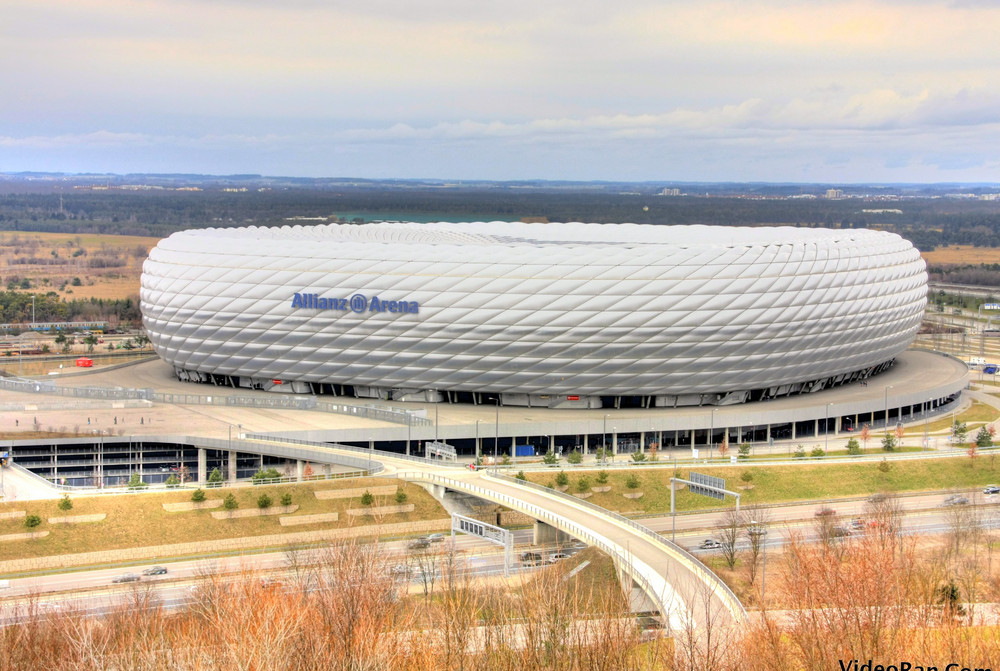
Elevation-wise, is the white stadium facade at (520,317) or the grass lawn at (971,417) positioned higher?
the white stadium facade at (520,317)

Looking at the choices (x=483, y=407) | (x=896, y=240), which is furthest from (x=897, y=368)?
(x=483, y=407)

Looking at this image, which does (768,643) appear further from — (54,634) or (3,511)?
(3,511)

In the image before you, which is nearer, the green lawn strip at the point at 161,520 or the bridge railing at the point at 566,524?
the bridge railing at the point at 566,524

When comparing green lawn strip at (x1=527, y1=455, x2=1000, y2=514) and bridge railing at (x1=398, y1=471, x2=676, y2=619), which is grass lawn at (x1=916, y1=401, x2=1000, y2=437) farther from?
bridge railing at (x1=398, y1=471, x2=676, y2=619)

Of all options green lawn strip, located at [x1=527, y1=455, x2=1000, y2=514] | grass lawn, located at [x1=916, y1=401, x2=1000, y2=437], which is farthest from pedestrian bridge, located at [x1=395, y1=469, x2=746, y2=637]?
grass lawn, located at [x1=916, y1=401, x2=1000, y2=437]

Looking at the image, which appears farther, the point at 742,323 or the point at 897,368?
the point at 897,368

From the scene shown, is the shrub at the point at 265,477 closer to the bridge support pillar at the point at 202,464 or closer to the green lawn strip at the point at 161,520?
the green lawn strip at the point at 161,520

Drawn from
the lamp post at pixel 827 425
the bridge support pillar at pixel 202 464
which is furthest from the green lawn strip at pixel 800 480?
the bridge support pillar at pixel 202 464
